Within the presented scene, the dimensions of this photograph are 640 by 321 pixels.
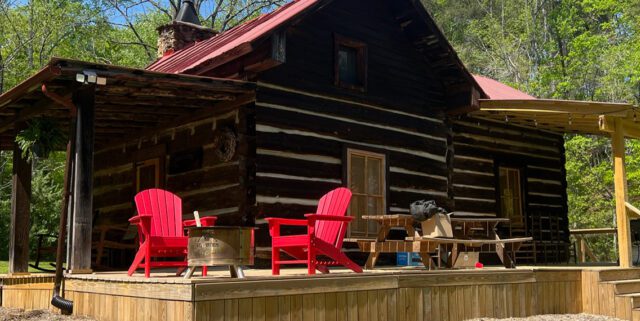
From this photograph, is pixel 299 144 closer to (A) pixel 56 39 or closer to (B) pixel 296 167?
(B) pixel 296 167

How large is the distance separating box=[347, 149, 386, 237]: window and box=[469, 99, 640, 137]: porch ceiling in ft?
7.29

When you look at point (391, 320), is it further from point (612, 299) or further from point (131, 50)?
point (131, 50)

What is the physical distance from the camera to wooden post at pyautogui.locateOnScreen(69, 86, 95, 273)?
286 inches

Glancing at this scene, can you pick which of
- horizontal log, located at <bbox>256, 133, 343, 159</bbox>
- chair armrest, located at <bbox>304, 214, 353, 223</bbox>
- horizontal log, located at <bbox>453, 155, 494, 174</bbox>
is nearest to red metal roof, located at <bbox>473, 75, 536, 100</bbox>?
horizontal log, located at <bbox>453, 155, 494, 174</bbox>

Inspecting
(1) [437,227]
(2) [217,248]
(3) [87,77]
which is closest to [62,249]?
(3) [87,77]

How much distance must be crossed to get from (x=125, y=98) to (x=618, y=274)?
6850 millimetres

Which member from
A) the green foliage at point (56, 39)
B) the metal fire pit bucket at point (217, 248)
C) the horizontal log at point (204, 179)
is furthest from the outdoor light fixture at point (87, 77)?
the green foliage at point (56, 39)

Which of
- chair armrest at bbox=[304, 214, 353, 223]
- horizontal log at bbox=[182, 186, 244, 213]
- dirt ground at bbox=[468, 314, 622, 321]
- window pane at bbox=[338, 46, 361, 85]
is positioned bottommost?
dirt ground at bbox=[468, 314, 622, 321]

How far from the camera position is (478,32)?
29.4 metres

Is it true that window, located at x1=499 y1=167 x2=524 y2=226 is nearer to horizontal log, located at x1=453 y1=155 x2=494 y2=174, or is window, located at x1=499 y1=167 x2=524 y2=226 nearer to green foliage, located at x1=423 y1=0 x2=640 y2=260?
horizontal log, located at x1=453 y1=155 x2=494 y2=174

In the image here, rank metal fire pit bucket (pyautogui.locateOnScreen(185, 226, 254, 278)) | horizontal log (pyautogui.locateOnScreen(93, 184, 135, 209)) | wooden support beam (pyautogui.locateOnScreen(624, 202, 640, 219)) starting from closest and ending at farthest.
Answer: metal fire pit bucket (pyautogui.locateOnScreen(185, 226, 254, 278)) → wooden support beam (pyautogui.locateOnScreen(624, 202, 640, 219)) → horizontal log (pyautogui.locateOnScreen(93, 184, 135, 209))

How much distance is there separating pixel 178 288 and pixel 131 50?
2413 cm

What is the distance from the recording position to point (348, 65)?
35.3 ft

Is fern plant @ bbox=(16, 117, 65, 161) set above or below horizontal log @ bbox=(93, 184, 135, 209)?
above
